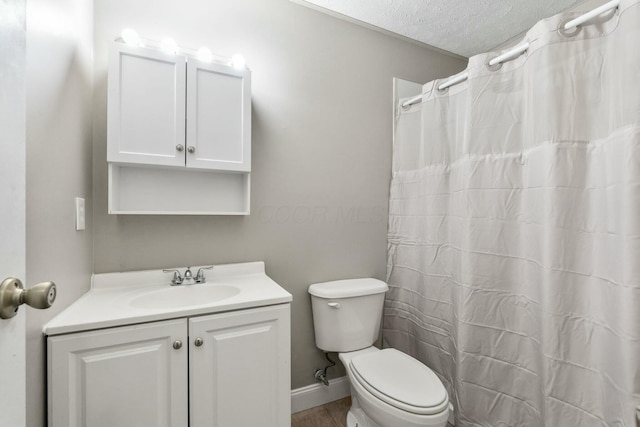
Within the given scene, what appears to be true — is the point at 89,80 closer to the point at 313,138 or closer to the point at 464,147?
the point at 313,138

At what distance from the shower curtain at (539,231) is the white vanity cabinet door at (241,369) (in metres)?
0.93

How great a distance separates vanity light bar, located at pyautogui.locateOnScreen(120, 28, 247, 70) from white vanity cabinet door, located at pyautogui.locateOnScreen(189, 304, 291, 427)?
3.85 feet

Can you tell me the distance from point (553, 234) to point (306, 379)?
1.50 meters

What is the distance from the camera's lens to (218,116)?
4.47 feet

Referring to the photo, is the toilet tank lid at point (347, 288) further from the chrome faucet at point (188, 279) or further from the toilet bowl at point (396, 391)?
the chrome faucet at point (188, 279)

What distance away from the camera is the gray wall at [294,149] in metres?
1.38

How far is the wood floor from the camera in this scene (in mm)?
1614

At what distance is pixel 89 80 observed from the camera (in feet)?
4.18

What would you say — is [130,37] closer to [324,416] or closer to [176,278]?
[176,278]

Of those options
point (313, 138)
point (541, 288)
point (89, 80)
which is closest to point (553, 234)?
point (541, 288)

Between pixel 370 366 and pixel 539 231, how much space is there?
3.20 ft

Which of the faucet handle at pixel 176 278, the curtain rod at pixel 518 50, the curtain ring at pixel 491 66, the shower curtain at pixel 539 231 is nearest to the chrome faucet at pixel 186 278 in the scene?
the faucet handle at pixel 176 278

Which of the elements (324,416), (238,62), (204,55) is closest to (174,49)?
(204,55)

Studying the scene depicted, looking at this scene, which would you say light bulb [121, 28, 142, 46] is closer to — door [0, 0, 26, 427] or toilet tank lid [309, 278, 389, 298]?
door [0, 0, 26, 427]
